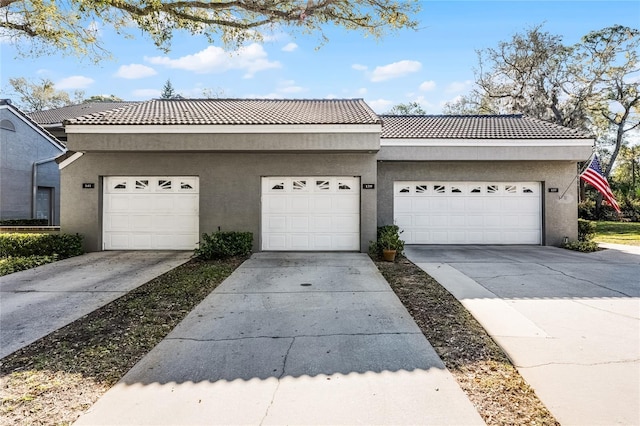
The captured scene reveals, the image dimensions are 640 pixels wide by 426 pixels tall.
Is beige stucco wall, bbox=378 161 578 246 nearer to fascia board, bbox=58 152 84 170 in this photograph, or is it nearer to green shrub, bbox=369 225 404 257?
green shrub, bbox=369 225 404 257

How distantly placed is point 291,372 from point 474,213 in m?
9.73

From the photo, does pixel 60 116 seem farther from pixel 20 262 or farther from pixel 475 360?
pixel 475 360

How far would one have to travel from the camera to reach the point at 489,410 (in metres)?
2.48

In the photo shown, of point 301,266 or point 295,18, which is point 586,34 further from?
point 301,266

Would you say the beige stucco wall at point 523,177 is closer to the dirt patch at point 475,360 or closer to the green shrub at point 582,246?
the green shrub at point 582,246

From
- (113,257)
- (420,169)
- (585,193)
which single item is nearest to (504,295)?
(420,169)

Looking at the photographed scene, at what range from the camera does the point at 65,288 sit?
19.3 feet

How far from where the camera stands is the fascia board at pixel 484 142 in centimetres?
1041

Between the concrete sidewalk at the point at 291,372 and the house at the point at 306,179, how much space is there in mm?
4678

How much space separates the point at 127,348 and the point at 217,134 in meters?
6.46

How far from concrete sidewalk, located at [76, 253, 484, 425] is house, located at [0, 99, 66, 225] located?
1417 centimetres

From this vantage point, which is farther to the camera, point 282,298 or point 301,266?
point 301,266

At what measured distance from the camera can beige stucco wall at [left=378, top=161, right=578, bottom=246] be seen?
10.8m

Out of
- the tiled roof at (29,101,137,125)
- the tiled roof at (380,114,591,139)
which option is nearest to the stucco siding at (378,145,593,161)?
the tiled roof at (380,114,591,139)
